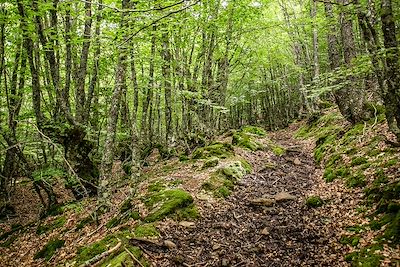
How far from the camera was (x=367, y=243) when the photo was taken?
571 cm

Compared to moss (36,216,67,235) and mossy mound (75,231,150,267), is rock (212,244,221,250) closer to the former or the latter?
mossy mound (75,231,150,267)

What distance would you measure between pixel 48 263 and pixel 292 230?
5.75 m

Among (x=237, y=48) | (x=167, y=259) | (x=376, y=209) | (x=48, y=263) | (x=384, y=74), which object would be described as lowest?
(x=48, y=263)

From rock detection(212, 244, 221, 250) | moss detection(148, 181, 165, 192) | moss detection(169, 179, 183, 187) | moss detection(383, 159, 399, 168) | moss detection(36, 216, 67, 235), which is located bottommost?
moss detection(36, 216, 67, 235)

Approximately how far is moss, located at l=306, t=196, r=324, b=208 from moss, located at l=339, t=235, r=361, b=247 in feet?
5.97

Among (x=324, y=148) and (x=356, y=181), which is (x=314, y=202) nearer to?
(x=356, y=181)

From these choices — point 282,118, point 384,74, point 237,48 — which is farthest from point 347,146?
point 282,118

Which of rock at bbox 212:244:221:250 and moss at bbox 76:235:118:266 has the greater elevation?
moss at bbox 76:235:118:266

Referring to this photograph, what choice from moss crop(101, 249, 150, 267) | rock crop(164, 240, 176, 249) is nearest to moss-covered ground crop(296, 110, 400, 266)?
rock crop(164, 240, 176, 249)

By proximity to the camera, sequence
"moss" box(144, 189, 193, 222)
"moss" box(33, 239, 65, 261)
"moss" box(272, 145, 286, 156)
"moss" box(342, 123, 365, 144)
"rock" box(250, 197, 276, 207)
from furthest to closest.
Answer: "moss" box(272, 145, 286, 156), "moss" box(342, 123, 365, 144), "rock" box(250, 197, 276, 207), "moss" box(33, 239, 65, 261), "moss" box(144, 189, 193, 222)

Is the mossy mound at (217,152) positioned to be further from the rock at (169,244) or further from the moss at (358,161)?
the rock at (169,244)

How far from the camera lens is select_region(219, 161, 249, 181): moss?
35.2ft

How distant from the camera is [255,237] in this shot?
23.4ft

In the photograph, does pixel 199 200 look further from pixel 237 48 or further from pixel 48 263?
pixel 237 48
